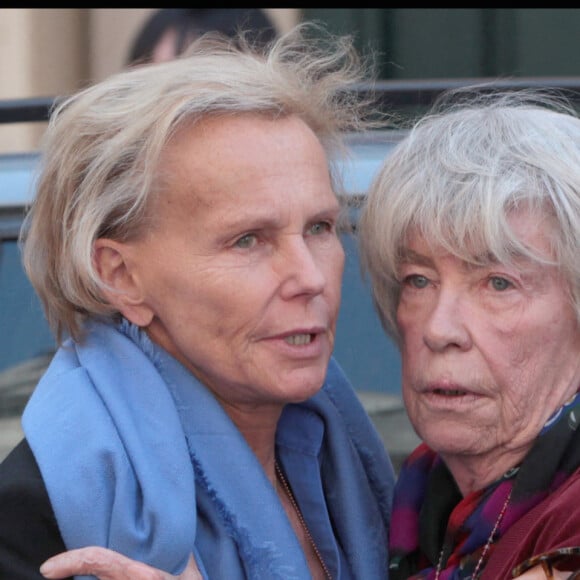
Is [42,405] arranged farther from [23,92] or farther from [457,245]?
[23,92]

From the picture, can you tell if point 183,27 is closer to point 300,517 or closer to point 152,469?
point 300,517

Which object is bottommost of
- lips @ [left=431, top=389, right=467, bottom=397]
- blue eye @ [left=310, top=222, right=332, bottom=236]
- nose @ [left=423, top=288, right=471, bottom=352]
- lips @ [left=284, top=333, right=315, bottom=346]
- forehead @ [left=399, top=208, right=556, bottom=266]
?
lips @ [left=431, top=389, right=467, bottom=397]

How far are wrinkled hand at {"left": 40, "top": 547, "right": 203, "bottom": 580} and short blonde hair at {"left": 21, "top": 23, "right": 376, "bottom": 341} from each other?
1.66ft

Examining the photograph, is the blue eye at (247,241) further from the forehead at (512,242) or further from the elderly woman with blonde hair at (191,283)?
the forehead at (512,242)

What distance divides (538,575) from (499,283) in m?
0.55

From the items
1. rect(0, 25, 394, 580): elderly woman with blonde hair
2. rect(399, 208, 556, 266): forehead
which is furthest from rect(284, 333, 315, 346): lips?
rect(399, 208, 556, 266): forehead

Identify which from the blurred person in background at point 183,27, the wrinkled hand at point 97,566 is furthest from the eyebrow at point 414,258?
the blurred person in background at point 183,27

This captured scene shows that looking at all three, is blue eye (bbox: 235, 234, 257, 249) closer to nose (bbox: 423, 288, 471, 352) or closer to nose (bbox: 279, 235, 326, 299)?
nose (bbox: 279, 235, 326, 299)

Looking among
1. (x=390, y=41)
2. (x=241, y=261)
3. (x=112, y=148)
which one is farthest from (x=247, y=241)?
(x=390, y=41)

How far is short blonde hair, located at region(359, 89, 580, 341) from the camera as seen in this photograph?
269 centimetres

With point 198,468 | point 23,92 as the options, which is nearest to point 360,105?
point 198,468

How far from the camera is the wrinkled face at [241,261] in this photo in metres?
2.71

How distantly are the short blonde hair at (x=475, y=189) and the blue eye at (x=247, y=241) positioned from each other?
276 mm

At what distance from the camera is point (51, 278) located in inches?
112
